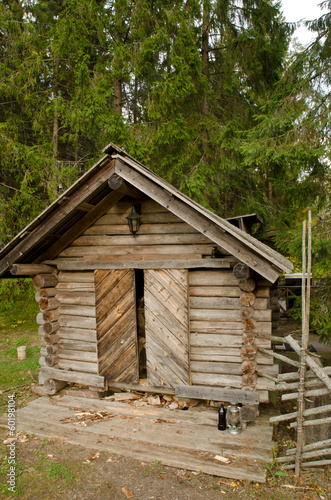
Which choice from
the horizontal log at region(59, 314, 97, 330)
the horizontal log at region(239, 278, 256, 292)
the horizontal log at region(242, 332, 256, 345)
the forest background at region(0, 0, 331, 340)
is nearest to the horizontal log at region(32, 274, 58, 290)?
the horizontal log at region(59, 314, 97, 330)

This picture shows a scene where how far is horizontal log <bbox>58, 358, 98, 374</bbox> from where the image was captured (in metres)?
6.91

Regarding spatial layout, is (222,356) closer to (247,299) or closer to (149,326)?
(247,299)

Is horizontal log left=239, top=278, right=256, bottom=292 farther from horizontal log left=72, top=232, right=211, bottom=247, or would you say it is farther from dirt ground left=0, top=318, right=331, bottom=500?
dirt ground left=0, top=318, right=331, bottom=500

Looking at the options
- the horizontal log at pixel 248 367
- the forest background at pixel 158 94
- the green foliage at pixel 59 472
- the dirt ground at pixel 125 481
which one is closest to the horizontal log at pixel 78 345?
the dirt ground at pixel 125 481

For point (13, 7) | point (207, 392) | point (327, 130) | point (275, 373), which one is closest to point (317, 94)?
point (327, 130)

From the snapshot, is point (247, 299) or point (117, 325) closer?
point (247, 299)

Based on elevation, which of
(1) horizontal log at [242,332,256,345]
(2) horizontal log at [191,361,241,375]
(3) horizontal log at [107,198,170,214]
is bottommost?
(2) horizontal log at [191,361,241,375]

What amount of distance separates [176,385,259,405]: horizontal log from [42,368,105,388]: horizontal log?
5.30 ft

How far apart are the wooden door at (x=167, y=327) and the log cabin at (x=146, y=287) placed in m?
0.02

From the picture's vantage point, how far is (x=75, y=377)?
22.8 ft

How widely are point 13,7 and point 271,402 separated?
14.4 m

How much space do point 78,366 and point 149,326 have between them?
1.80m

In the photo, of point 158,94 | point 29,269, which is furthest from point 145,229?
point 158,94

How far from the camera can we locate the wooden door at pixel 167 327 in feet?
20.2
